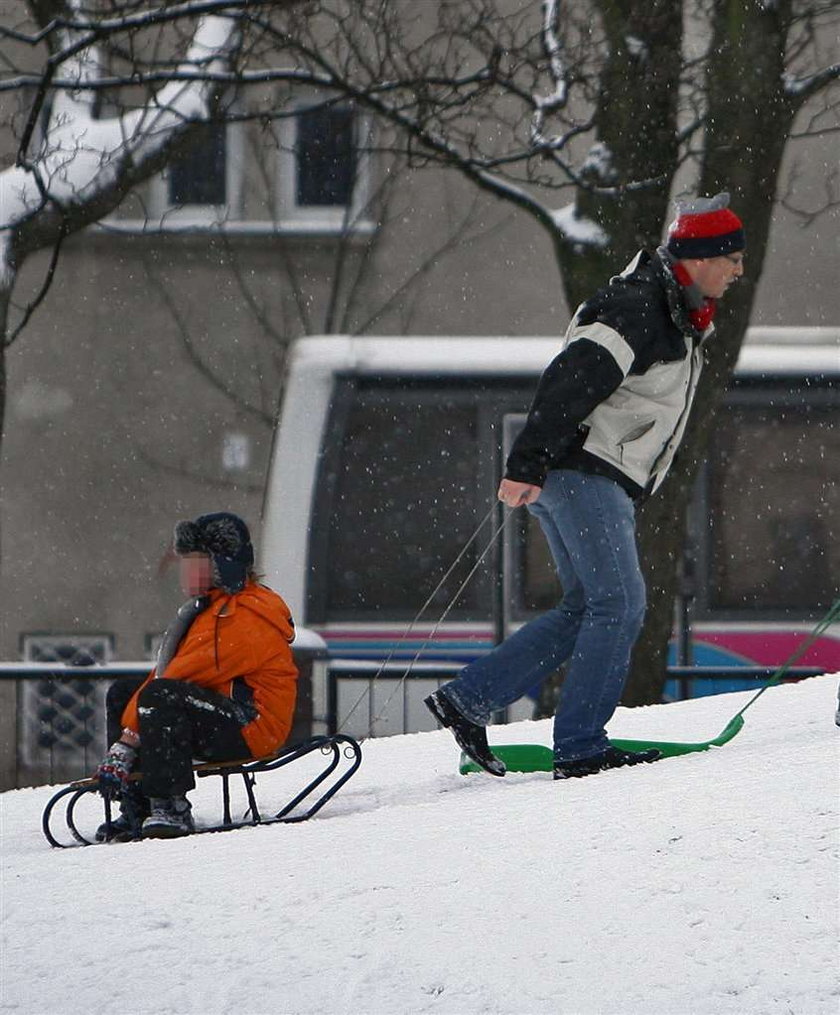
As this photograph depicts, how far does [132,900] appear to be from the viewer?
4.31 m

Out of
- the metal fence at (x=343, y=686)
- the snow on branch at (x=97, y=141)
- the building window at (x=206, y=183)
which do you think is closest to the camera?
the snow on branch at (x=97, y=141)

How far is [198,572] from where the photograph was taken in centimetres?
555

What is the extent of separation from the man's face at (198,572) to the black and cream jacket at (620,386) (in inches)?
44.2

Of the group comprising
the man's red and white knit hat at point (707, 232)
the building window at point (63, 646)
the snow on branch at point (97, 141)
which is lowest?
the building window at point (63, 646)

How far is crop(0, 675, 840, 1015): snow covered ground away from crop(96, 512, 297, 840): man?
0.44m

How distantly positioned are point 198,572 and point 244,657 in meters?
0.31

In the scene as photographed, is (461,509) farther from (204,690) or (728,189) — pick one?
(204,690)

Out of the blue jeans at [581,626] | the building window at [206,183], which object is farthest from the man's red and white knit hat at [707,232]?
the building window at [206,183]

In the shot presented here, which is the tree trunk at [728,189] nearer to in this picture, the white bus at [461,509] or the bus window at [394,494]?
the white bus at [461,509]

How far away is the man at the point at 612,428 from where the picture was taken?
4.84m

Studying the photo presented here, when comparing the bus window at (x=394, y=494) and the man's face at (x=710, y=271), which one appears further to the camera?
the bus window at (x=394, y=494)

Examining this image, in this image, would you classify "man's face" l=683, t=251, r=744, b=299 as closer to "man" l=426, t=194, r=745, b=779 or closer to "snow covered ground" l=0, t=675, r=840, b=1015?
"man" l=426, t=194, r=745, b=779

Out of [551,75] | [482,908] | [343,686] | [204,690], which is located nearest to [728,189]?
[551,75]

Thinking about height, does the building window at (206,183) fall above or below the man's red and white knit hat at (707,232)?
above
